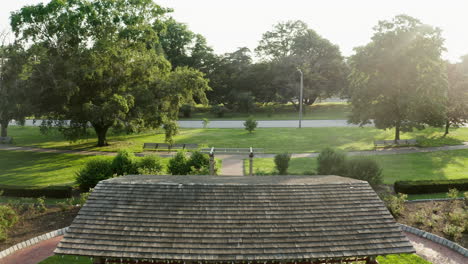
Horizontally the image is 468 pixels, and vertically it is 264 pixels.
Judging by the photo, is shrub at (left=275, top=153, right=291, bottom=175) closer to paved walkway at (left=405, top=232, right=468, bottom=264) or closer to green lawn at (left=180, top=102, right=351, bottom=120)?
paved walkway at (left=405, top=232, right=468, bottom=264)

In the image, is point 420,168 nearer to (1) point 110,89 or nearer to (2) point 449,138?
(2) point 449,138

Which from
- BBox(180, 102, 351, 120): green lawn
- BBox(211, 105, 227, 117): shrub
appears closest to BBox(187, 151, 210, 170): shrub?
BBox(180, 102, 351, 120): green lawn

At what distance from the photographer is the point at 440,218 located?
52.9ft

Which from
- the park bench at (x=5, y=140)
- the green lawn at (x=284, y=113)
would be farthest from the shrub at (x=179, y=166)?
the green lawn at (x=284, y=113)

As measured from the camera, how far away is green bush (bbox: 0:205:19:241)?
1444 cm

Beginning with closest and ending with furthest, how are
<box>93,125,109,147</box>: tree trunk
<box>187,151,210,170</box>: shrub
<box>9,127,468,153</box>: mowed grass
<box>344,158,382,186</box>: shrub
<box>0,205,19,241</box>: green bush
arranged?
<box>0,205,19,241</box>: green bush → <box>344,158,382,186</box>: shrub → <box>187,151,210,170</box>: shrub → <box>9,127,468,153</box>: mowed grass → <box>93,125,109,147</box>: tree trunk

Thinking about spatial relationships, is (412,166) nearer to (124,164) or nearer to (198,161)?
(198,161)

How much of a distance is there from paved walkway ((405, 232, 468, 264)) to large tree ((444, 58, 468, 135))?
27987mm

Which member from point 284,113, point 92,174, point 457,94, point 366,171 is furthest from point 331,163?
point 284,113

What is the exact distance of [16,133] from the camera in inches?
1752

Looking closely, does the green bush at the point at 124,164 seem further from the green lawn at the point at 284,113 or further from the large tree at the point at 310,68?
the large tree at the point at 310,68

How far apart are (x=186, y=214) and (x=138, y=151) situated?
23054mm

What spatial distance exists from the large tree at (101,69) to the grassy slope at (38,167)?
298 cm


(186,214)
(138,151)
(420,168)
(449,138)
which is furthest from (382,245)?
(449,138)
